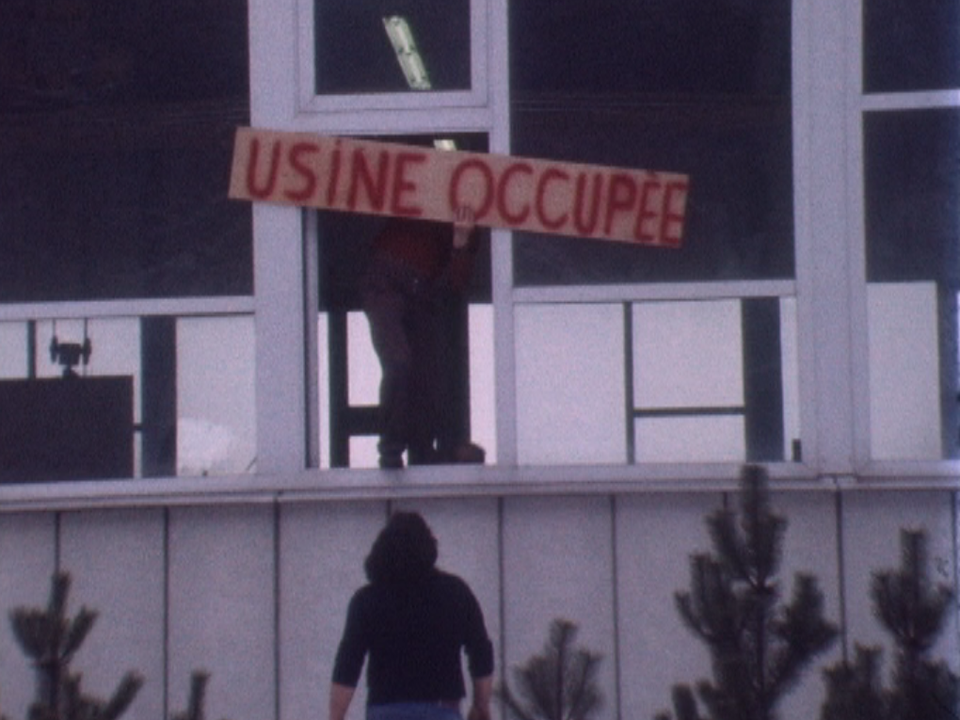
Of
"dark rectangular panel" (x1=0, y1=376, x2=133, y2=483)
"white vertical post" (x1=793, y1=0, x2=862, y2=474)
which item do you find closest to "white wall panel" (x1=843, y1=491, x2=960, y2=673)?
"white vertical post" (x1=793, y1=0, x2=862, y2=474)

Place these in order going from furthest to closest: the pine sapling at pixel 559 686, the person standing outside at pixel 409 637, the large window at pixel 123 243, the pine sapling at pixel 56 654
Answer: the large window at pixel 123 243 → the person standing outside at pixel 409 637 → the pine sapling at pixel 559 686 → the pine sapling at pixel 56 654

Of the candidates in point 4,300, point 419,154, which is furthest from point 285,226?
point 4,300

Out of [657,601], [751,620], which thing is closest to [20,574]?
[657,601]

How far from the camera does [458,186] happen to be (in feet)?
25.3

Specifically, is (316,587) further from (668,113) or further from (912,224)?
(912,224)

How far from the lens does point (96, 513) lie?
7539 mm

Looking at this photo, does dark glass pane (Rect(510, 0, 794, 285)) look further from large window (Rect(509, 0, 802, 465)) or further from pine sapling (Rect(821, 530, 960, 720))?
pine sapling (Rect(821, 530, 960, 720))

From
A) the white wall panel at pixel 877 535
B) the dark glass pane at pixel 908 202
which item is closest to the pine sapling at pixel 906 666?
the white wall panel at pixel 877 535

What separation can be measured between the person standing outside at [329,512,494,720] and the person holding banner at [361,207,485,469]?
39.1 inches

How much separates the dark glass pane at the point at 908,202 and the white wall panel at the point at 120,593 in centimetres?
244

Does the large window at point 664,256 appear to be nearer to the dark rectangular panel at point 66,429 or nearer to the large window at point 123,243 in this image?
the large window at point 123,243

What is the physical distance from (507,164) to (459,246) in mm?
304

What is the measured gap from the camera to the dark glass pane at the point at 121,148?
25.7 ft

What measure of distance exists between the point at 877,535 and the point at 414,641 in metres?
1.62
